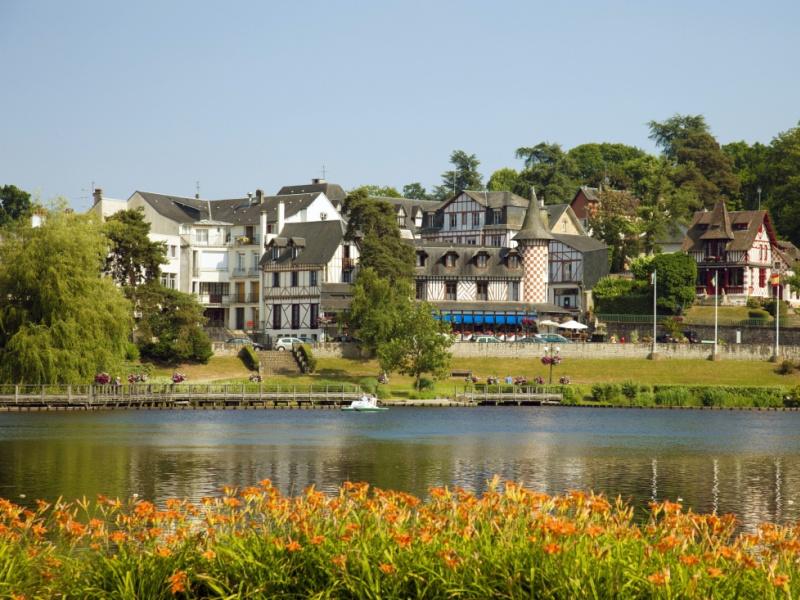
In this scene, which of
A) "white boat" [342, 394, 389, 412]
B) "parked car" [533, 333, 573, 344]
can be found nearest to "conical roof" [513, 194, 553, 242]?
"parked car" [533, 333, 573, 344]

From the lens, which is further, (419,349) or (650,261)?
(650,261)

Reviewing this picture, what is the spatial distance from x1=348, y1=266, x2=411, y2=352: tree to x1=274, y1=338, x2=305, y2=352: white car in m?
4.50

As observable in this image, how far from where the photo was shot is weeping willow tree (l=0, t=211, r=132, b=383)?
69.2 m

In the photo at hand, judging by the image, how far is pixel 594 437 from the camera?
59.9m

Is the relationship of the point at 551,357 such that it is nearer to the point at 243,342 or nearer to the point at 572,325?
the point at 572,325

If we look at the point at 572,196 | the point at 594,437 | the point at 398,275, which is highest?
the point at 572,196

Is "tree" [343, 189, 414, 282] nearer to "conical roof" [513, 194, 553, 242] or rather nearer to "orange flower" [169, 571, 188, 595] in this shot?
"conical roof" [513, 194, 553, 242]

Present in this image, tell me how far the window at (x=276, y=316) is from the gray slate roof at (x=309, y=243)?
350 cm

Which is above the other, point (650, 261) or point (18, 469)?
point (650, 261)

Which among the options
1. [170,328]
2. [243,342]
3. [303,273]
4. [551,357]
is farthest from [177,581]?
[303,273]

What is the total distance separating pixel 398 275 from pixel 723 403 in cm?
2959

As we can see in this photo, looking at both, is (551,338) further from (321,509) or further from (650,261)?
(321,509)

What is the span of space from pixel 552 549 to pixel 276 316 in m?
95.0

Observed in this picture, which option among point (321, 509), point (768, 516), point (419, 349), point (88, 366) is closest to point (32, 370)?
point (88, 366)
